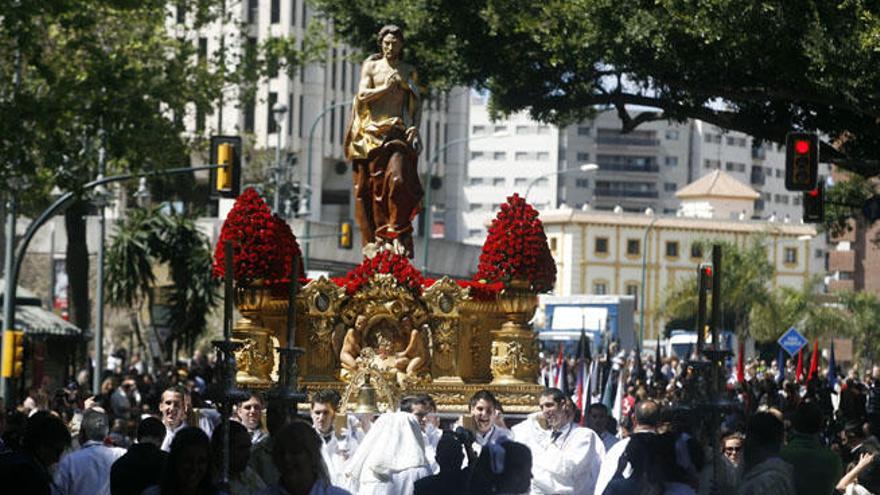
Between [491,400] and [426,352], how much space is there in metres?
6.68

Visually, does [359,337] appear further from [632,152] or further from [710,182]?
[632,152]

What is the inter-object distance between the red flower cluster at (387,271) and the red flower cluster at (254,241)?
777 millimetres

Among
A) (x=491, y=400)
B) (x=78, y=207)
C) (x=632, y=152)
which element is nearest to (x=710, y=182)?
(x=632, y=152)

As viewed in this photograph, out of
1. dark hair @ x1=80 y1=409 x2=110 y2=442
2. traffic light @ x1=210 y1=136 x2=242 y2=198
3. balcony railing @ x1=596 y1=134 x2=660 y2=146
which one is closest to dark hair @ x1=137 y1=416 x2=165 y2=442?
dark hair @ x1=80 y1=409 x2=110 y2=442

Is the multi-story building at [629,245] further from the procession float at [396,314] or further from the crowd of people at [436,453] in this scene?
the crowd of people at [436,453]

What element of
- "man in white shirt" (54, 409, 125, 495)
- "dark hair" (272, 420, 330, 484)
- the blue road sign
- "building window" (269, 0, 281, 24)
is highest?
"building window" (269, 0, 281, 24)

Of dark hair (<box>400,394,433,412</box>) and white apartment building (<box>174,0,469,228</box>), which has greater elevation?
white apartment building (<box>174,0,469,228</box>)

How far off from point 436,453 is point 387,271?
10.5 meters

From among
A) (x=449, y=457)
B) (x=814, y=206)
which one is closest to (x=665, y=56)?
(x=814, y=206)

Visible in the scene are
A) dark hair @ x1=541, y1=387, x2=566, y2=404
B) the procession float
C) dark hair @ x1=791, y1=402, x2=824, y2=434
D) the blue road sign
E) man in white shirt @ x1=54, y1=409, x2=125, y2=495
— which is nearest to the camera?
dark hair @ x1=791, y1=402, x2=824, y2=434

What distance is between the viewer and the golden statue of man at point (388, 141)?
24.2m

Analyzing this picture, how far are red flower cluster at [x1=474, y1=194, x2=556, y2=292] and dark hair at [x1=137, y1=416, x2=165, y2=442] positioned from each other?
32.7 ft

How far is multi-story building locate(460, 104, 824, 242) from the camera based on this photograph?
538ft

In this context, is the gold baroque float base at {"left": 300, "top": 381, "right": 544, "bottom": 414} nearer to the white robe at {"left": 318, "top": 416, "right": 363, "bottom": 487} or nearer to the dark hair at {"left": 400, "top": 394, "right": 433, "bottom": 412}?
the white robe at {"left": 318, "top": 416, "right": 363, "bottom": 487}
